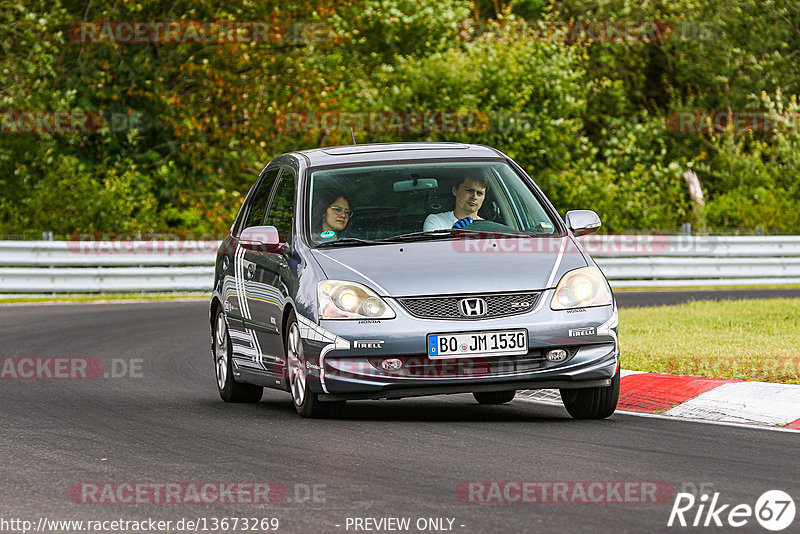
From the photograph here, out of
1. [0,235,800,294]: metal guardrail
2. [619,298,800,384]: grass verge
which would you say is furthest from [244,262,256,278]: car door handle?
[0,235,800,294]: metal guardrail

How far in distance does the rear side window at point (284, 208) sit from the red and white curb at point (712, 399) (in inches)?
85.5

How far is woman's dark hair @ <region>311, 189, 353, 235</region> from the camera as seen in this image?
33.1 feet

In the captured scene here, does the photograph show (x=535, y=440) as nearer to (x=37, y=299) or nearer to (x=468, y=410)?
(x=468, y=410)

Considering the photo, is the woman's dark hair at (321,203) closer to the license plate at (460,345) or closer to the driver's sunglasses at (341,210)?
the driver's sunglasses at (341,210)

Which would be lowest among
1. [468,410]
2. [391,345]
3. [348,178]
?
[468,410]

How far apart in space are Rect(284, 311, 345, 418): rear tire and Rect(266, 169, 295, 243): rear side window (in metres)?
0.80

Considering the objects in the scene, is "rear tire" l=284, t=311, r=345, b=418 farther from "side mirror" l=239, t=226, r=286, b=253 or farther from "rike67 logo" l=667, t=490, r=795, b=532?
"rike67 logo" l=667, t=490, r=795, b=532

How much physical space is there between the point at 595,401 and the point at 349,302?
1649mm

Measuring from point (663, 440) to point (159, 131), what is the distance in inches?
1045

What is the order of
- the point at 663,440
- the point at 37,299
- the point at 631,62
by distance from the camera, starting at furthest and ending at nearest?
the point at 631,62
the point at 37,299
the point at 663,440

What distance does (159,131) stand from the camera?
3375cm

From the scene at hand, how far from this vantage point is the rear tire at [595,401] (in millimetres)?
9391

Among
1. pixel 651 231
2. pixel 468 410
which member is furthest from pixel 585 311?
pixel 651 231

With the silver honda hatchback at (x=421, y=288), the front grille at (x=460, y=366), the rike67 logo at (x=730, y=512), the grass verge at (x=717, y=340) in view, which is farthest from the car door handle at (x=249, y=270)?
the rike67 logo at (x=730, y=512)
